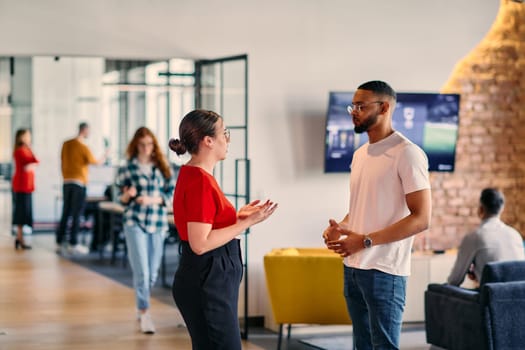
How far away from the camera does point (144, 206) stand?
7.28 m

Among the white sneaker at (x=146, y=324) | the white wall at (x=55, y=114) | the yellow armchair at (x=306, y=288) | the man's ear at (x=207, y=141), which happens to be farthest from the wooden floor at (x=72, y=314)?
the white wall at (x=55, y=114)

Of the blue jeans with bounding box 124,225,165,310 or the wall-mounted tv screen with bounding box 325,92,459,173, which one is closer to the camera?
the blue jeans with bounding box 124,225,165,310

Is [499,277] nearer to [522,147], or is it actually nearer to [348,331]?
[348,331]

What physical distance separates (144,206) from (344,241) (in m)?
3.64

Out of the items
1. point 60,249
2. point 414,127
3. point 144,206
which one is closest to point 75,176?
point 60,249

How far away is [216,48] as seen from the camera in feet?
25.5

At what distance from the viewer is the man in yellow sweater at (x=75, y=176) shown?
496 inches

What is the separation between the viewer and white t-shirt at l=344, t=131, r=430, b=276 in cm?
380

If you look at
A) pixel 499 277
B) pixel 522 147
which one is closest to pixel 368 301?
pixel 499 277

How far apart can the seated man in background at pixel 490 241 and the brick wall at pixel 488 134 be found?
230 centimetres

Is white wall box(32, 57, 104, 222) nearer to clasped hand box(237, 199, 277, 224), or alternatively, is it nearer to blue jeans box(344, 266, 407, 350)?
blue jeans box(344, 266, 407, 350)

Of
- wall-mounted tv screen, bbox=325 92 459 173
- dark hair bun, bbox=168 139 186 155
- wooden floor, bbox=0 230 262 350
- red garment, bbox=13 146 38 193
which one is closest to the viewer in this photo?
dark hair bun, bbox=168 139 186 155

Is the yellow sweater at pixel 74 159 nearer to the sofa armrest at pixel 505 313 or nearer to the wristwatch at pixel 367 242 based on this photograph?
the sofa armrest at pixel 505 313

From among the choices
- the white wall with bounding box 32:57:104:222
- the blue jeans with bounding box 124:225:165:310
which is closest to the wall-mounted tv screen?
the blue jeans with bounding box 124:225:165:310
